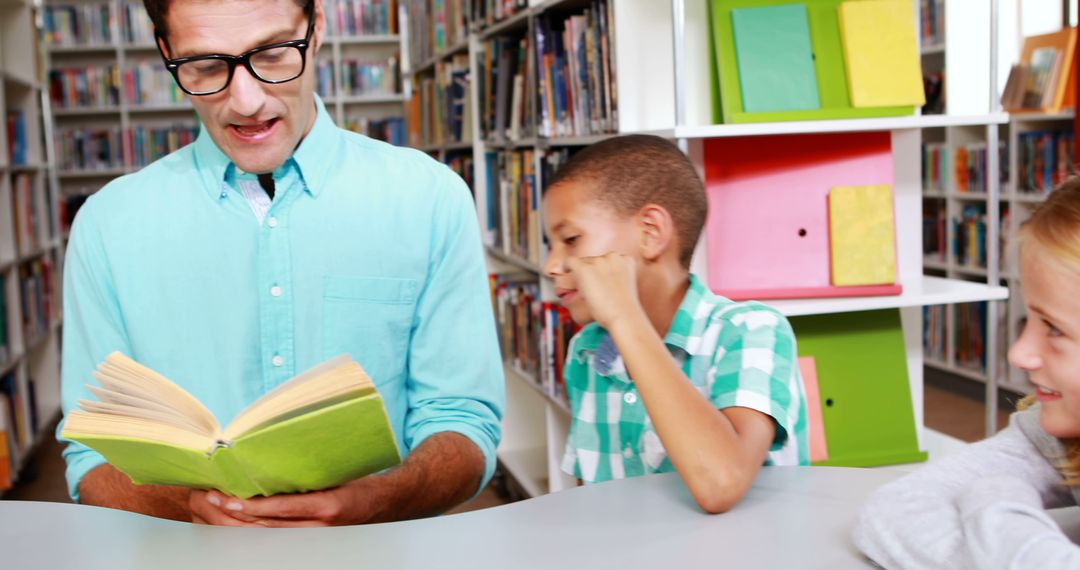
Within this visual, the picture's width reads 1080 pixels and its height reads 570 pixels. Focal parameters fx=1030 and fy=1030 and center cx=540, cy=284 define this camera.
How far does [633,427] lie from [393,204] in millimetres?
431

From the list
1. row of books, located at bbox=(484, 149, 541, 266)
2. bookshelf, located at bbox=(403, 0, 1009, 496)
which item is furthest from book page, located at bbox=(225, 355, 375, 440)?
row of books, located at bbox=(484, 149, 541, 266)

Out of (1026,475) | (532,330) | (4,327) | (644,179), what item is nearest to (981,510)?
(1026,475)

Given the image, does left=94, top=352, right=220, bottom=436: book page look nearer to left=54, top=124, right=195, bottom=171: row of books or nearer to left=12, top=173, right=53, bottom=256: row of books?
left=12, top=173, right=53, bottom=256: row of books

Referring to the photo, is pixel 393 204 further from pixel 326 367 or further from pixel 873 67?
pixel 873 67

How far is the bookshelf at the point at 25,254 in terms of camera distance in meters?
4.03

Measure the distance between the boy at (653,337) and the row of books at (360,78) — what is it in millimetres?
5515

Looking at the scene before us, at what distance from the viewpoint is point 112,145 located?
21.4 feet

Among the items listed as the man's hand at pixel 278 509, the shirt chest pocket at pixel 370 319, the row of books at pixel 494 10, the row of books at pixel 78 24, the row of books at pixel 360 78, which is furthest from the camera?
the row of books at pixel 360 78

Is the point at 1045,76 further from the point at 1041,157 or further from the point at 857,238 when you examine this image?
the point at 857,238

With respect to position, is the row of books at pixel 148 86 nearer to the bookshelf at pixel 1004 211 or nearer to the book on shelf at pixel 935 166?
the book on shelf at pixel 935 166

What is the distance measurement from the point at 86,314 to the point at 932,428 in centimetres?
353

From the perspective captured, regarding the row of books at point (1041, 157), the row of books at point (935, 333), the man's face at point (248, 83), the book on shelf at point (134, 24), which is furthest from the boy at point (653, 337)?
the book on shelf at point (134, 24)

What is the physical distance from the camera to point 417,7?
4.90 meters

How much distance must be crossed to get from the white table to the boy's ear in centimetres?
48
